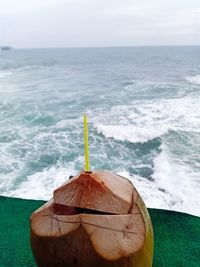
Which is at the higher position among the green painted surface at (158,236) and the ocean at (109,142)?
the green painted surface at (158,236)

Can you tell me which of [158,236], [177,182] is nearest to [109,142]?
[177,182]

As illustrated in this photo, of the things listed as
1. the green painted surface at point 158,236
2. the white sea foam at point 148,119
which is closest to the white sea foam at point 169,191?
the green painted surface at point 158,236

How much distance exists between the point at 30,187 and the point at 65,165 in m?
1.19

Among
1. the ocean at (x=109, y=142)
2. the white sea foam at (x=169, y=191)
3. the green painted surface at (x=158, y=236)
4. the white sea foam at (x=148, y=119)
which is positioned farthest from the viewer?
the white sea foam at (x=148, y=119)

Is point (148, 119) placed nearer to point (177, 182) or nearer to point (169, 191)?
point (177, 182)

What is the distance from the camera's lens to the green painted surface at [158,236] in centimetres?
306

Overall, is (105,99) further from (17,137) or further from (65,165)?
(65,165)

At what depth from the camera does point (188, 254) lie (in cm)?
314

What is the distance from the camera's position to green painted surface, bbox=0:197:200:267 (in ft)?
10.0

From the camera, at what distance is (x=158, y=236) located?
11.4ft

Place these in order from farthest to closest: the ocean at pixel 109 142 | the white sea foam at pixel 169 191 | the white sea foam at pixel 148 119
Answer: the white sea foam at pixel 148 119, the ocean at pixel 109 142, the white sea foam at pixel 169 191

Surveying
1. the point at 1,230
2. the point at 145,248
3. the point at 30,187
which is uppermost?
the point at 145,248

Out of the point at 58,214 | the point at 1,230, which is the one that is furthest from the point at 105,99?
the point at 58,214

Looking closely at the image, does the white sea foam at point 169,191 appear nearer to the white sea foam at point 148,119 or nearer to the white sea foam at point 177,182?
the white sea foam at point 177,182
